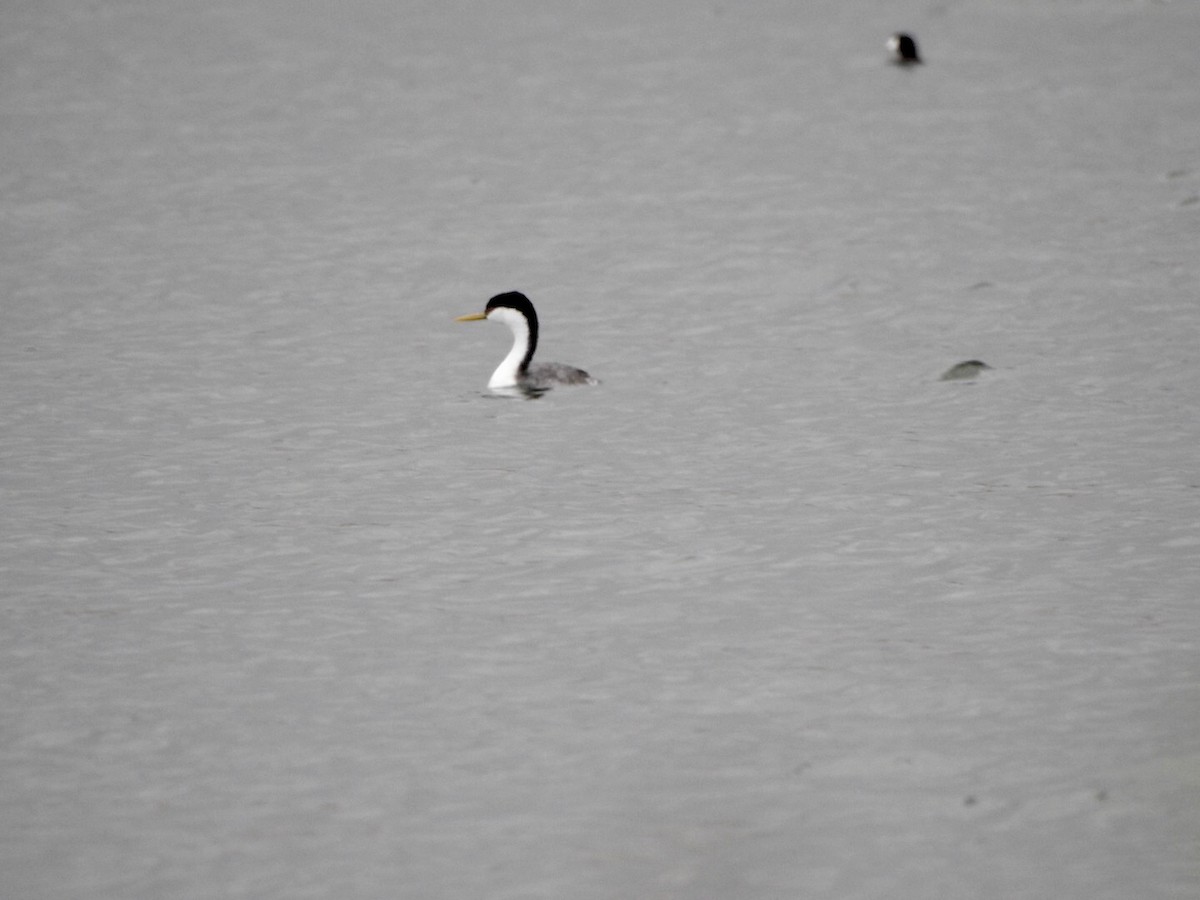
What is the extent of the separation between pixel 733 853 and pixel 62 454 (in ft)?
26.3

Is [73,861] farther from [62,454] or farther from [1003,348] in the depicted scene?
[1003,348]

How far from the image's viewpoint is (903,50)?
93.1 feet

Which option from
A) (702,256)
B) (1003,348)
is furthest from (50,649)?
(702,256)

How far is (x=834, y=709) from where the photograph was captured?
9.32 m

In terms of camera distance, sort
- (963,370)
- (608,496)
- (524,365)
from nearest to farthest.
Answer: (608,496), (963,370), (524,365)

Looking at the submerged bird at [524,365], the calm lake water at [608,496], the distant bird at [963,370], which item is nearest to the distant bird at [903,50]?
the calm lake water at [608,496]

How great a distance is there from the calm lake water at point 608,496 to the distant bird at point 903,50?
102 centimetres

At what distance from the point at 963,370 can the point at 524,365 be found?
385 cm

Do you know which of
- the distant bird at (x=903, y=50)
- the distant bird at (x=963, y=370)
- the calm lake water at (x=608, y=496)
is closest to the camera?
the calm lake water at (x=608, y=496)


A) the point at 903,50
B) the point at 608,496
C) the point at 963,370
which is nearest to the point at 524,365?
the point at 608,496

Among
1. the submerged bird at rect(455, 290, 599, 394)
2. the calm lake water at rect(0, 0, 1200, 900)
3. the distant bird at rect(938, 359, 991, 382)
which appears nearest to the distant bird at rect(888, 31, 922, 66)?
the calm lake water at rect(0, 0, 1200, 900)

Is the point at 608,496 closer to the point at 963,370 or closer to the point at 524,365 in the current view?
the point at 524,365

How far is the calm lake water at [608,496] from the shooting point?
27.1 feet

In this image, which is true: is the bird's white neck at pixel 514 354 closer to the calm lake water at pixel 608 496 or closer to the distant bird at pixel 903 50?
the calm lake water at pixel 608 496
